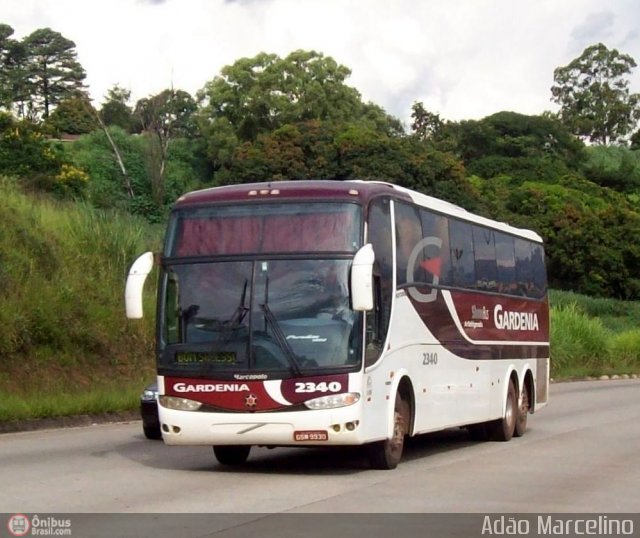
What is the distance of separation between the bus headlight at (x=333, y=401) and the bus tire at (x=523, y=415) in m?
7.62

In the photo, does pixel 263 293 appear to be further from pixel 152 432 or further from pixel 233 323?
pixel 152 432

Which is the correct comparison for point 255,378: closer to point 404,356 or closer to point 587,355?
point 404,356

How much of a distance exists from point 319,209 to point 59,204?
23393mm

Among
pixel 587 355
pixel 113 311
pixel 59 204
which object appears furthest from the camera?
pixel 587 355

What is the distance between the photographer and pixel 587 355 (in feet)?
154

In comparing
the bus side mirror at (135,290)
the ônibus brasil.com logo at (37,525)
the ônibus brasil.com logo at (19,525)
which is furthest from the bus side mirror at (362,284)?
the ônibus brasil.com logo at (19,525)

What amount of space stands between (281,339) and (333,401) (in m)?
0.90

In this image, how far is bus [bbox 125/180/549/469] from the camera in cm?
1313

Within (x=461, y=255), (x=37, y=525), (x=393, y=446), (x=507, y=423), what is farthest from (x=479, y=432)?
(x=37, y=525)

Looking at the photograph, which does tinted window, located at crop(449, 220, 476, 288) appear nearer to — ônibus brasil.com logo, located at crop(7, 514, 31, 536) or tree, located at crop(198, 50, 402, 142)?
ônibus brasil.com logo, located at crop(7, 514, 31, 536)

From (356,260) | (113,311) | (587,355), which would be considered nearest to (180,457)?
(356,260)

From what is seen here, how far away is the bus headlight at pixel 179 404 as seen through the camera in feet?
44.0

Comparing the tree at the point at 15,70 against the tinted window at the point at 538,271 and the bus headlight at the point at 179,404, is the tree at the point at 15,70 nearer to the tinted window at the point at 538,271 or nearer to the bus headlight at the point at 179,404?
the tinted window at the point at 538,271

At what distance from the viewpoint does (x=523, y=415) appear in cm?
2047
